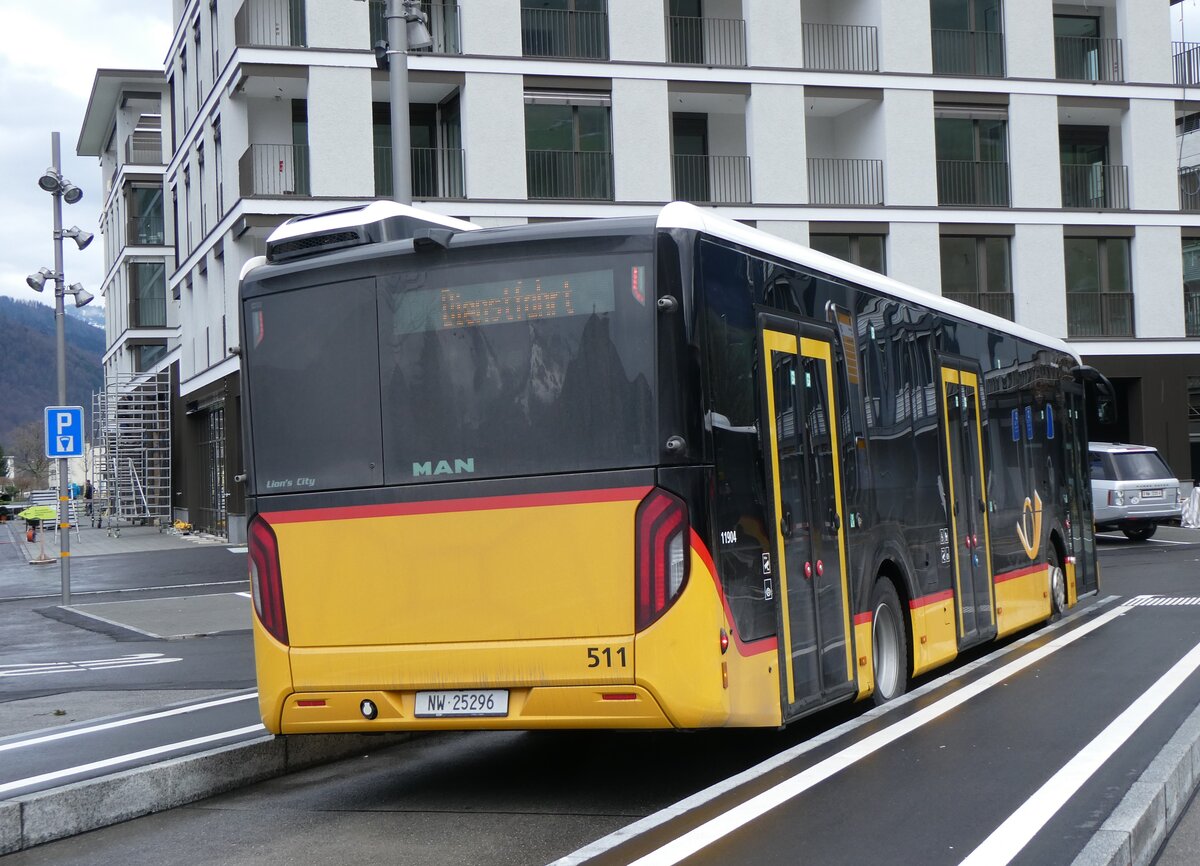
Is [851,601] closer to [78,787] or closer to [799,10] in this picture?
[78,787]

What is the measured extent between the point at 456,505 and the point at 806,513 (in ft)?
6.73

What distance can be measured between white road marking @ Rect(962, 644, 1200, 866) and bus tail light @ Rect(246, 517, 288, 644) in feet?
12.4

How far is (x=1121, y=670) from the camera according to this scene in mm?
10500

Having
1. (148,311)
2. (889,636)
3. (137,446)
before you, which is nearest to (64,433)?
(889,636)

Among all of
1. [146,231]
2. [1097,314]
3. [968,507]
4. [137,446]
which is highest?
[146,231]

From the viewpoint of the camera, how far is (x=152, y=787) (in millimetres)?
7617

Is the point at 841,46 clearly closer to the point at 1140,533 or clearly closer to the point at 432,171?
the point at 432,171

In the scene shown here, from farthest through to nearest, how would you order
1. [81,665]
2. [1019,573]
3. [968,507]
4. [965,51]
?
[965,51]
[81,665]
[1019,573]
[968,507]

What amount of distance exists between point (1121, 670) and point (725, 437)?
488cm

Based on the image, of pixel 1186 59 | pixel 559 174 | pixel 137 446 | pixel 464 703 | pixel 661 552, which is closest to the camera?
pixel 661 552

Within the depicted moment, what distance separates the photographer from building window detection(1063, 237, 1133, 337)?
131ft

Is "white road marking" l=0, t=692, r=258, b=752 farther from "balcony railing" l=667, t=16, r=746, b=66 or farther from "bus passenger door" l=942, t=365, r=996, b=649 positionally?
"balcony railing" l=667, t=16, r=746, b=66

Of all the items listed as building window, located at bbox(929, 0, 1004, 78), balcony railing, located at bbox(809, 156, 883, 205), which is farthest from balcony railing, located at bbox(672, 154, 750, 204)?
building window, located at bbox(929, 0, 1004, 78)

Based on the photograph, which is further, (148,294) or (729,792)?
(148,294)
